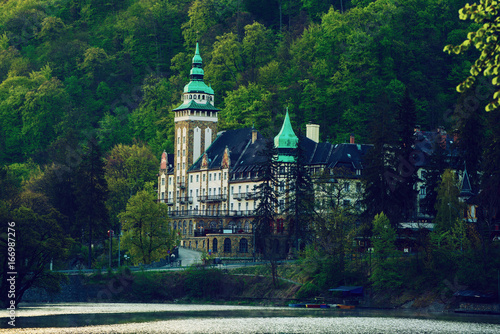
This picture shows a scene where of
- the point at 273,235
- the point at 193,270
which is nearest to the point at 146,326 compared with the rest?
the point at 193,270

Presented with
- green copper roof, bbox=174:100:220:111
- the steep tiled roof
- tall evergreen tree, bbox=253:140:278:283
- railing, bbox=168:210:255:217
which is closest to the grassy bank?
tall evergreen tree, bbox=253:140:278:283

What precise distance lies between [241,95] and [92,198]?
4537 centimetres

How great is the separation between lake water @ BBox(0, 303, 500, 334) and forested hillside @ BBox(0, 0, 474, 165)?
61.6 m

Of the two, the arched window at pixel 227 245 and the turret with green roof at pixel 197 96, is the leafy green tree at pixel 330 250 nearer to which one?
the arched window at pixel 227 245

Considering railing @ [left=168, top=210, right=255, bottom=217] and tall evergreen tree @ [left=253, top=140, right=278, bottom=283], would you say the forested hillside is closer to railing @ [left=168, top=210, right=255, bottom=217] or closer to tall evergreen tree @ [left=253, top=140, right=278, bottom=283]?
railing @ [left=168, top=210, right=255, bottom=217]

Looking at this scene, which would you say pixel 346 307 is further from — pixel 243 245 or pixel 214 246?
pixel 214 246

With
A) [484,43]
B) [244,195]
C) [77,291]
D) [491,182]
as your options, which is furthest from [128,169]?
[484,43]

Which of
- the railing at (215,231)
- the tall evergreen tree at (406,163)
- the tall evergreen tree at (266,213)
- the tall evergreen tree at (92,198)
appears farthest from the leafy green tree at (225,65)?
the tall evergreen tree at (406,163)

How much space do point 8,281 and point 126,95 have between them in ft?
407

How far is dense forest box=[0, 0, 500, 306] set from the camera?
4670 inches

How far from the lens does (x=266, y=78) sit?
543ft

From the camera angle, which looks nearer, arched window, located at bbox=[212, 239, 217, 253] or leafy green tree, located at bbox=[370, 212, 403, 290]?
leafy green tree, located at bbox=[370, 212, 403, 290]

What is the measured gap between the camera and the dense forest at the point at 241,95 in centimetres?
11862

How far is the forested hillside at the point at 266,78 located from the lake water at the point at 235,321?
2426 inches
